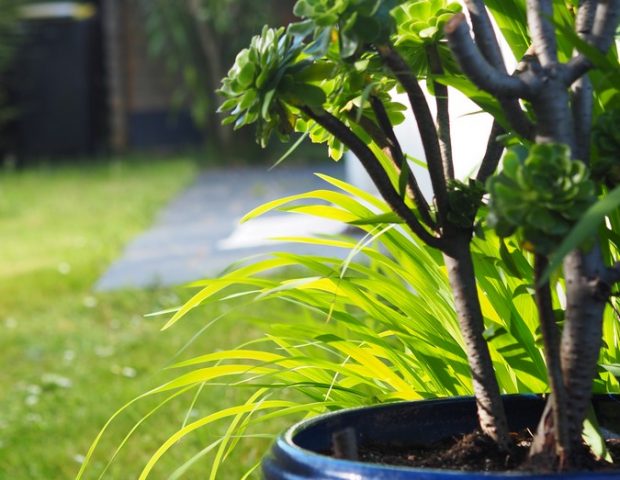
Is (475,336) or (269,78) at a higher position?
(269,78)

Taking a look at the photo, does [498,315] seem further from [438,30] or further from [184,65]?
[184,65]

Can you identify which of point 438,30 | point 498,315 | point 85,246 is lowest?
point 85,246

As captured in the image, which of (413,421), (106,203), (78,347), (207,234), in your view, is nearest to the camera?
(413,421)

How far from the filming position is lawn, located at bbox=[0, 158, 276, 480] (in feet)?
8.65

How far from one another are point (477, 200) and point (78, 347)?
9.18 feet

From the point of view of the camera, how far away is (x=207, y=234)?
6.07m

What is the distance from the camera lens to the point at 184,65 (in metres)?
10.6

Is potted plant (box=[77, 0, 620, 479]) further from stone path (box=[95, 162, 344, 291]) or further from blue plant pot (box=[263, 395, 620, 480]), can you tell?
stone path (box=[95, 162, 344, 291])

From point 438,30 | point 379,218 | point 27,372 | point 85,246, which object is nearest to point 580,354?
point 379,218

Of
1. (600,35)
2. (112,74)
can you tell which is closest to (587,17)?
(600,35)

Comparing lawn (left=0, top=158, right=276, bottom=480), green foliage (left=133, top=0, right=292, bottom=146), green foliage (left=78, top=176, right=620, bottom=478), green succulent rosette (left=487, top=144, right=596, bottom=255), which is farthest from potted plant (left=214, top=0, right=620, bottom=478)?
green foliage (left=133, top=0, right=292, bottom=146)

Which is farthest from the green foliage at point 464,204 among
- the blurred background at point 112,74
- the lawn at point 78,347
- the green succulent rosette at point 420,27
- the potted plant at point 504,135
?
the blurred background at point 112,74

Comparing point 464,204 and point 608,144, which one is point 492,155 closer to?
point 464,204

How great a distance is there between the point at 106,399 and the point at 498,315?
5.72 ft
